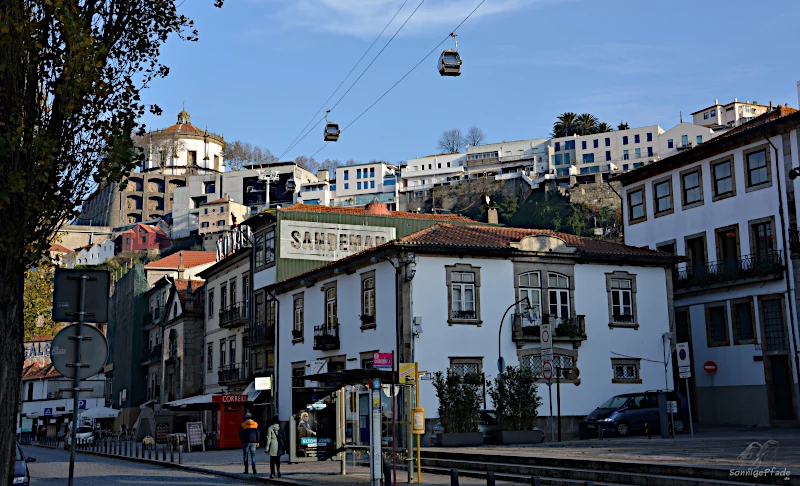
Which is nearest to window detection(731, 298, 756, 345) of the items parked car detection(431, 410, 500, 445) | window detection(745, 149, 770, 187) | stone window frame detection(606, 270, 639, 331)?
window detection(745, 149, 770, 187)

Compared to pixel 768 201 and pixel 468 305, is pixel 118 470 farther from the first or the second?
pixel 768 201

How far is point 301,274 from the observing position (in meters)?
41.3

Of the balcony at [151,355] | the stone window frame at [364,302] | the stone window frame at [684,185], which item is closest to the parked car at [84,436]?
the balcony at [151,355]

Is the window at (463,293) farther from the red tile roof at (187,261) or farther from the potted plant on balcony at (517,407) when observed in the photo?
the red tile roof at (187,261)

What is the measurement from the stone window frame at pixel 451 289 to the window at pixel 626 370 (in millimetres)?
6152

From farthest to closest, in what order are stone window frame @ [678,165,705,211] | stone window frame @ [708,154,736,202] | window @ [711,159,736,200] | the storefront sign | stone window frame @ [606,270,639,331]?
the storefront sign → stone window frame @ [678,165,705,211] → window @ [711,159,736,200] → stone window frame @ [708,154,736,202] → stone window frame @ [606,270,639,331]

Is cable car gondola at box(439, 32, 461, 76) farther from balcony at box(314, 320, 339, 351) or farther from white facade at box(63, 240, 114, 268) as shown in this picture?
white facade at box(63, 240, 114, 268)

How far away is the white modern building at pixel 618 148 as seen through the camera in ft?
398

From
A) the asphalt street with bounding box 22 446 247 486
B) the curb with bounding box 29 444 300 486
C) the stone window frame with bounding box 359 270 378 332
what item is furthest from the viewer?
the stone window frame with bounding box 359 270 378 332

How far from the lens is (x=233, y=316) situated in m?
49.1

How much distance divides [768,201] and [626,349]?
868 cm

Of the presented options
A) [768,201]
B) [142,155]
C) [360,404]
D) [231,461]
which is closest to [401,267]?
[231,461]

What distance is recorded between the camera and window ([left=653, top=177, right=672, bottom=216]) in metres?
43.3

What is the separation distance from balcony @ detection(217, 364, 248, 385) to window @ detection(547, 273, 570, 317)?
1877 cm
